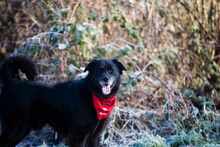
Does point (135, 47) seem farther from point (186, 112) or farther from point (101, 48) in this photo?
point (186, 112)

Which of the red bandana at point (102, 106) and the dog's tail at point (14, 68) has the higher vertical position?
the dog's tail at point (14, 68)

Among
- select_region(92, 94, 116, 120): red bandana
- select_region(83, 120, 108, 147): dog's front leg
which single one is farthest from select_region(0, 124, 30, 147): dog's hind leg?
select_region(92, 94, 116, 120): red bandana

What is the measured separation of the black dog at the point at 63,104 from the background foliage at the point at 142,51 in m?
1.21

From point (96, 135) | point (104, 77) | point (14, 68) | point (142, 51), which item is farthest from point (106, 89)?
point (142, 51)

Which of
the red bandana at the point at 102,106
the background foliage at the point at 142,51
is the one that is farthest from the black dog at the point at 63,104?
the background foliage at the point at 142,51

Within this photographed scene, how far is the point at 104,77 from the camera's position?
23.9 feet

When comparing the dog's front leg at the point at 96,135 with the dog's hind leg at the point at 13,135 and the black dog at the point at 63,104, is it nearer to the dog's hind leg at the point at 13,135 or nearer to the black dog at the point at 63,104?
the black dog at the point at 63,104

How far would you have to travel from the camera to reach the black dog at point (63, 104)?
7426 millimetres

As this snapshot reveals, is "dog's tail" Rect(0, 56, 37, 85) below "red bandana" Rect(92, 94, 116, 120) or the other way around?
the other way around

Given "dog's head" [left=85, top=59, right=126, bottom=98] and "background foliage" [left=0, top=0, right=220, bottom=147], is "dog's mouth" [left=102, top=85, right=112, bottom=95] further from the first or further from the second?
"background foliage" [left=0, top=0, right=220, bottom=147]

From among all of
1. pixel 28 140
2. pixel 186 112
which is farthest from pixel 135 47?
pixel 28 140

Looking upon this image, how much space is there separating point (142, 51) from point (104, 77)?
299 centimetres

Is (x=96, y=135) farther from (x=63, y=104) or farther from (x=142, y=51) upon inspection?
(x=142, y=51)

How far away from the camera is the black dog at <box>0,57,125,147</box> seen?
24.4 ft
